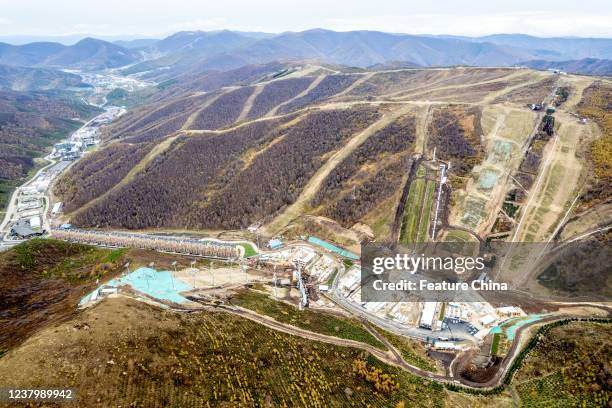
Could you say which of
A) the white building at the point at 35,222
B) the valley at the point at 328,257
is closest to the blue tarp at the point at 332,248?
the valley at the point at 328,257

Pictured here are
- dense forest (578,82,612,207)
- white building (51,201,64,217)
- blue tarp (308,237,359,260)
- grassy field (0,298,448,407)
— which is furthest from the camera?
white building (51,201,64,217)

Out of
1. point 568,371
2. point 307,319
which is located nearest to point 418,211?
point 307,319

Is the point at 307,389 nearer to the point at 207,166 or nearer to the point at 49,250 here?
the point at 49,250

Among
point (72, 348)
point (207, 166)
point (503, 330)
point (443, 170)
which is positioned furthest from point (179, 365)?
point (207, 166)

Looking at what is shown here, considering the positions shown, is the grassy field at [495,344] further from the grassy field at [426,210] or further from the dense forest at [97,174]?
the dense forest at [97,174]

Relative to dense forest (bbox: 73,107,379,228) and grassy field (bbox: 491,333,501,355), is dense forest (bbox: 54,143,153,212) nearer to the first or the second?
dense forest (bbox: 73,107,379,228)

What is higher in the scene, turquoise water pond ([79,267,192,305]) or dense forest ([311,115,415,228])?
dense forest ([311,115,415,228])

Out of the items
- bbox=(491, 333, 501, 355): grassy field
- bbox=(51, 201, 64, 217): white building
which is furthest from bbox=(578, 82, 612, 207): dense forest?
bbox=(51, 201, 64, 217): white building

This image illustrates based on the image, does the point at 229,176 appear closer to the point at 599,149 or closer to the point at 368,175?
the point at 368,175
